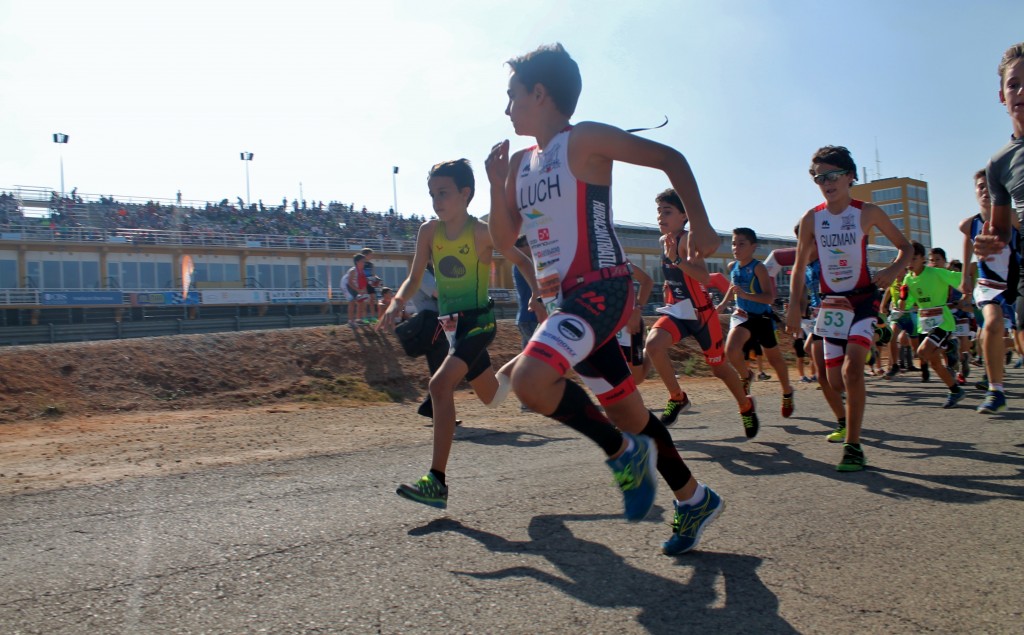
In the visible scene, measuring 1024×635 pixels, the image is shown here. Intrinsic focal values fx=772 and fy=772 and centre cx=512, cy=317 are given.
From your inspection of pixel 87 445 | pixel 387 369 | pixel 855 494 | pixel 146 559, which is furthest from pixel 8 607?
pixel 387 369

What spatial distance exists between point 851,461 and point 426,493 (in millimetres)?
2778

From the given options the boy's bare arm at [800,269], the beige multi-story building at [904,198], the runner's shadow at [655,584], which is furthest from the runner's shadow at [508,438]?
the beige multi-story building at [904,198]

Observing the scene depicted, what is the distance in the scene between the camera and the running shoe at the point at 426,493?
382 centimetres

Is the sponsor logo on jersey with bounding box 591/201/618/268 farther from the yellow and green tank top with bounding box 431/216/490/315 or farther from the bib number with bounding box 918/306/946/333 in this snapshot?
the bib number with bounding box 918/306/946/333

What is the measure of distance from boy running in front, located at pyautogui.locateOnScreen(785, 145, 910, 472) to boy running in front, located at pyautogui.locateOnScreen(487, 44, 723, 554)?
2.74m

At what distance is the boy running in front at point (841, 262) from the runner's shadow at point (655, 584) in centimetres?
288

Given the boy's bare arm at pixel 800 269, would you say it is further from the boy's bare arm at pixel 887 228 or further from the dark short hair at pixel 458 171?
the dark short hair at pixel 458 171

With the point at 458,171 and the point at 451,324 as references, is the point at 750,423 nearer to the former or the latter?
the point at 451,324

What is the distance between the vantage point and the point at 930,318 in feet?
36.3

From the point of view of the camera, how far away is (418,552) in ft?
10.7

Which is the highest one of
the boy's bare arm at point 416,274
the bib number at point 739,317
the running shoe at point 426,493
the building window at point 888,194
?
the building window at point 888,194

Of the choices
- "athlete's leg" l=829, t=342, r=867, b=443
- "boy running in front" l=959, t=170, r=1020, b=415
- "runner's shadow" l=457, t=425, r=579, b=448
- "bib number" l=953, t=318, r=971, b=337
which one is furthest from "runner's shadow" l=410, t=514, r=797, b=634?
"bib number" l=953, t=318, r=971, b=337

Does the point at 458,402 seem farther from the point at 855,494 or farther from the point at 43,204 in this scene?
the point at 43,204

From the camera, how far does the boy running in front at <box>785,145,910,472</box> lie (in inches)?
218
